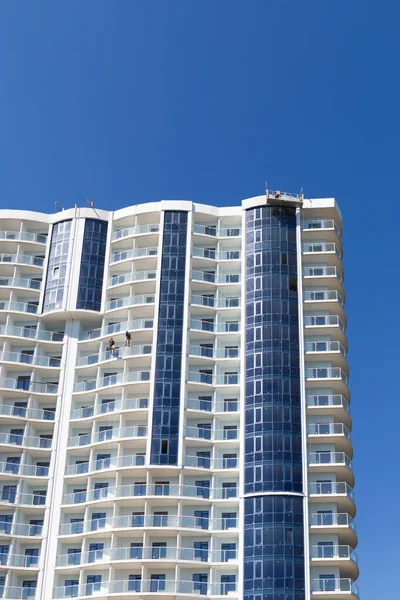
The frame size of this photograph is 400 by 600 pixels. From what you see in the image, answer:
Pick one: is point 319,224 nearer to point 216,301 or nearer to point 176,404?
point 216,301

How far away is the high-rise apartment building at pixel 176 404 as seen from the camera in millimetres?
72562

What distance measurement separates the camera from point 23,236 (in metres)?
92.6

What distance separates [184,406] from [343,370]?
50.0ft

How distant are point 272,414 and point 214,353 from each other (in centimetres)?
914

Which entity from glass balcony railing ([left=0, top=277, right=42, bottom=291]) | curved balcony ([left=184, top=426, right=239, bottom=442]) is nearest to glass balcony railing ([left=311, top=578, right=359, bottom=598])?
curved balcony ([left=184, top=426, right=239, bottom=442])

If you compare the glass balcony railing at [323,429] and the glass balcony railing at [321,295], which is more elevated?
the glass balcony railing at [321,295]

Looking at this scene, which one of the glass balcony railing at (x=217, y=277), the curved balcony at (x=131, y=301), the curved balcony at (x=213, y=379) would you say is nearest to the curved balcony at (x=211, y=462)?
the curved balcony at (x=213, y=379)

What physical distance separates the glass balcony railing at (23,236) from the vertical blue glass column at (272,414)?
22.3m

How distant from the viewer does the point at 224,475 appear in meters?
76.4

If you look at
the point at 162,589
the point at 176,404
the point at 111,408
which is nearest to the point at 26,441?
the point at 111,408

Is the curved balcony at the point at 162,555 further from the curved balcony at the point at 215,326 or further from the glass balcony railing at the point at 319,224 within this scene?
the glass balcony railing at the point at 319,224

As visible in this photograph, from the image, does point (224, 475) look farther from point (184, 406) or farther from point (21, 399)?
point (21, 399)

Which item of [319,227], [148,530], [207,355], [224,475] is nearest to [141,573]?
[148,530]

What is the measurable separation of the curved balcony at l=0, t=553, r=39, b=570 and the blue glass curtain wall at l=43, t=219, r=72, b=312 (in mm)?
23648
